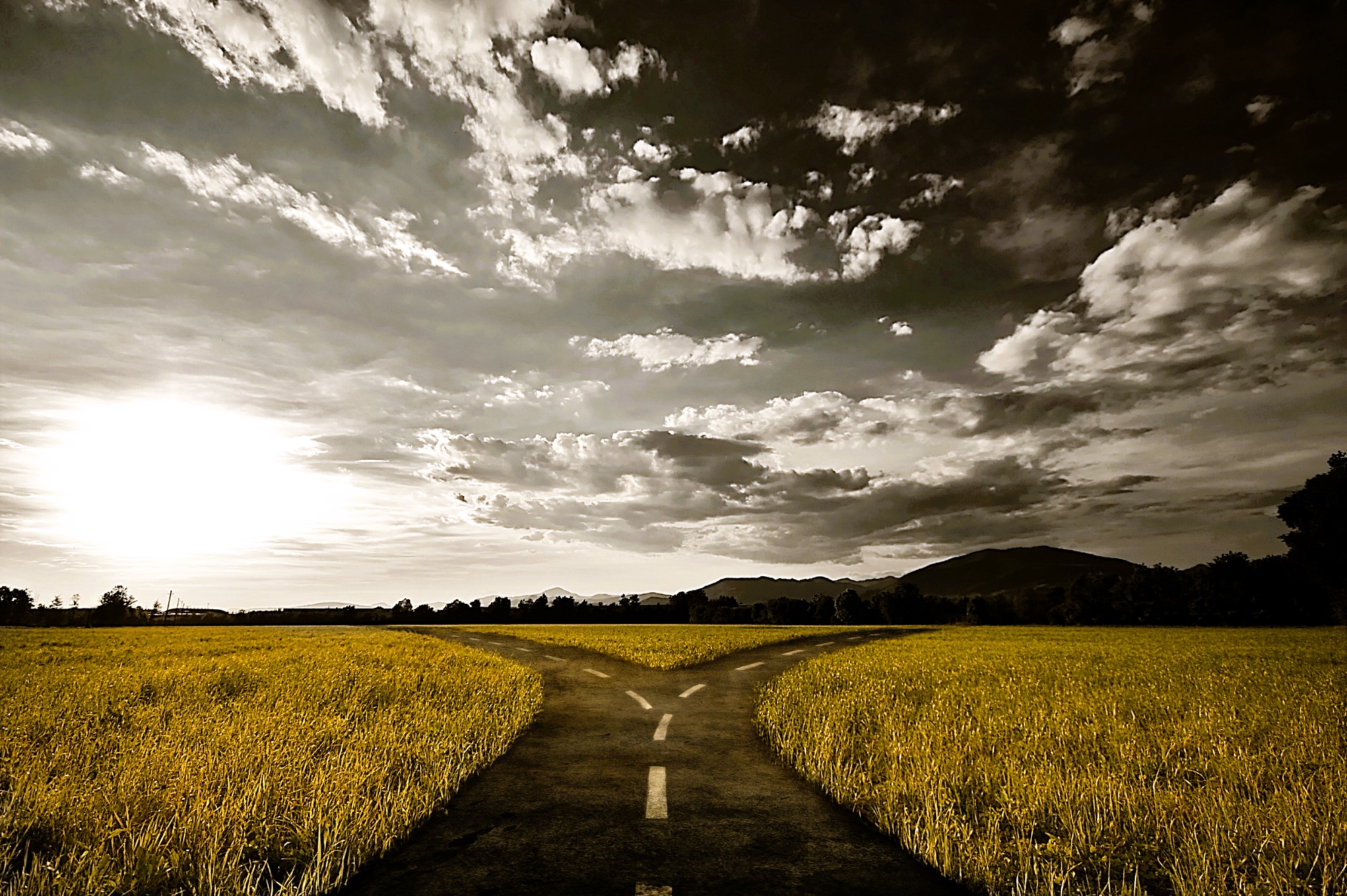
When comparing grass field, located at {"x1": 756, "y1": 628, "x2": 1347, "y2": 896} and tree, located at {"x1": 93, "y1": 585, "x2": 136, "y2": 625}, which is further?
tree, located at {"x1": 93, "y1": 585, "x2": 136, "y2": 625}

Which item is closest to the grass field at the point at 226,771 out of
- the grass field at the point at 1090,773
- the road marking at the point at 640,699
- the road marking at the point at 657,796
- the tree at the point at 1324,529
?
the road marking at the point at 640,699

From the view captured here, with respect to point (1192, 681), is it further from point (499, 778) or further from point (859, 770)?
point (499, 778)

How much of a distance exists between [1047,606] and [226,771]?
452 ft

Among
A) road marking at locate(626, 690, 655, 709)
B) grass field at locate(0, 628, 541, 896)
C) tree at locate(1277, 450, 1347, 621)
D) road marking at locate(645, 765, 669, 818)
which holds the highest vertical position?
tree at locate(1277, 450, 1347, 621)

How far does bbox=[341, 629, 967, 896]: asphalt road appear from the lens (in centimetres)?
613

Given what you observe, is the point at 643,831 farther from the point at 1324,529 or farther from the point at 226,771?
the point at 1324,529

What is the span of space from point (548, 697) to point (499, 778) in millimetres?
8479

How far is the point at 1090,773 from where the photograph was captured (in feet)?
30.0

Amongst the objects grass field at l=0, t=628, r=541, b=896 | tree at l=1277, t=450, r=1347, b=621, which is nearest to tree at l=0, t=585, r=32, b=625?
grass field at l=0, t=628, r=541, b=896

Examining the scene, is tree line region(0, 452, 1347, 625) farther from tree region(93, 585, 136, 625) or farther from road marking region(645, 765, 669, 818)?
road marking region(645, 765, 669, 818)

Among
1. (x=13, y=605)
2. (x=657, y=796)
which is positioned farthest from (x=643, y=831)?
(x=13, y=605)

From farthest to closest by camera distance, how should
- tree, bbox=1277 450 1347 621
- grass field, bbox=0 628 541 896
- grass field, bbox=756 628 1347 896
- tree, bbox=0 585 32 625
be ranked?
1. tree, bbox=0 585 32 625
2. tree, bbox=1277 450 1347 621
3. grass field, bbox=756 628 1347 896
4. grass field, bbox=0 628 541 896

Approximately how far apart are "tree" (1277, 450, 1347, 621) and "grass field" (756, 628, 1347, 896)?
72.5m

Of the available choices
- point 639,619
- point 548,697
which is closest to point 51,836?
point 548,697
